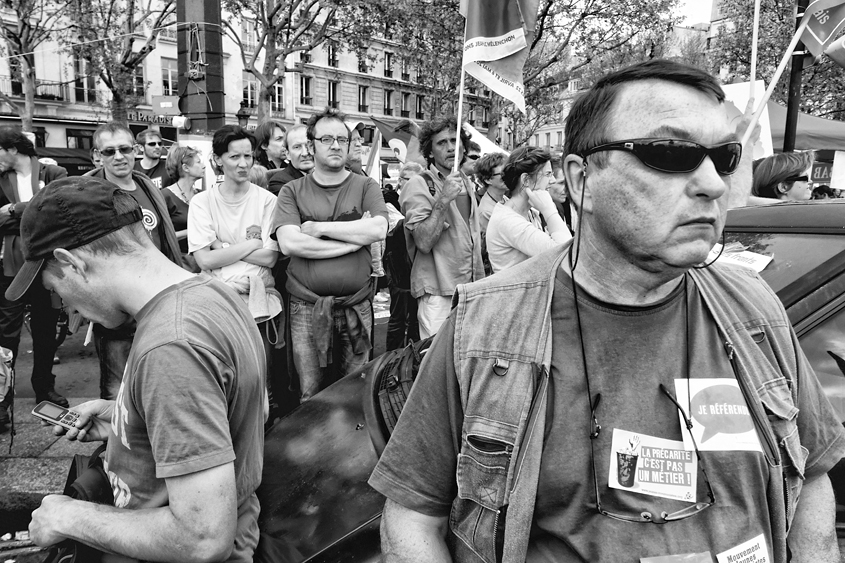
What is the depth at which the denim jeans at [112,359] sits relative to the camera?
3625mm

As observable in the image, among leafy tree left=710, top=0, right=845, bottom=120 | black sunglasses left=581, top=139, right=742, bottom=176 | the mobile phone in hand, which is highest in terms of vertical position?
leafy tree left=710, top=0, right=845, bottom=120

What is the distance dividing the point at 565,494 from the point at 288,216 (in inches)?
133

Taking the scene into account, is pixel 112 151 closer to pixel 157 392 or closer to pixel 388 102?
pixel 157 392

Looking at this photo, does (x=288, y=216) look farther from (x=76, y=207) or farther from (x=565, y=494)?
(x=565, y=494)

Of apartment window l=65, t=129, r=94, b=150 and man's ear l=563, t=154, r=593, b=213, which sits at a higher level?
apartment window l=65, t=129, r=94, b=150

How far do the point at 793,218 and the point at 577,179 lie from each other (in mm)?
1281

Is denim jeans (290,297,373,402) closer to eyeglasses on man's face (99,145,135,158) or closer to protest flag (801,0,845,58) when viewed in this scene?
eyeglasses on man's face (99,145,135,158)

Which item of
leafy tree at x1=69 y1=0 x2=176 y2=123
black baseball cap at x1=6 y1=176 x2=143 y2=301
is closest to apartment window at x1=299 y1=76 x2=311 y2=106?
leafy tree at x1=69 y1=0 x2=176 y2=123

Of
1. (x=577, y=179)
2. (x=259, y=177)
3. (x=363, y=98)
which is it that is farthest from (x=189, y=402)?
(x=363, y=98)

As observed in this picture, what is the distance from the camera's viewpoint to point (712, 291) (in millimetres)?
1447

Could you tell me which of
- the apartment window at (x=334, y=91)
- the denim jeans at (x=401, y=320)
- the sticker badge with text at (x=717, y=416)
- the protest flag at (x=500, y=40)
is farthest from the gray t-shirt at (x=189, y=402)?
the apartment window at (x=334, y=91)

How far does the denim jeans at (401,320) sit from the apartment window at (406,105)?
50.6 metres

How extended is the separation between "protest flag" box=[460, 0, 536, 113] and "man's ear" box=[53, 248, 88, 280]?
3570 mm

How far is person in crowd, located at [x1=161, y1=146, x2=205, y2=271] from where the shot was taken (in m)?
5.68
